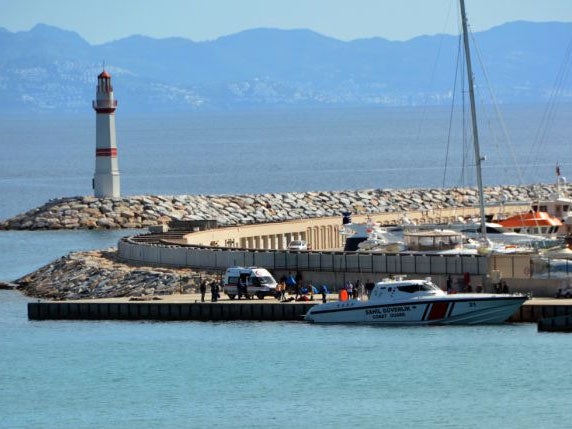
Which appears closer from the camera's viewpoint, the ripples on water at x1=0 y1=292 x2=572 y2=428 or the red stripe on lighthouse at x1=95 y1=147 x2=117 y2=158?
the ripples on water at x1=0 y1=292 x2=572 y2=428

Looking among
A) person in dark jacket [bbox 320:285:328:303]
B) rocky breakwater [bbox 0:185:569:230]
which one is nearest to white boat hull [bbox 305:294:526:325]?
person in dark jacket [bbox 320:285:328:303]

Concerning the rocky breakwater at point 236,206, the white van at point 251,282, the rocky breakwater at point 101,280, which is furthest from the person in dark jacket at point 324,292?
the rocky breakwater at point 236,206

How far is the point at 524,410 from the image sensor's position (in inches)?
1539

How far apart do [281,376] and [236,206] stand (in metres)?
57.3

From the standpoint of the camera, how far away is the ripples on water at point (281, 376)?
39.4m

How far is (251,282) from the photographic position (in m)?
52.3

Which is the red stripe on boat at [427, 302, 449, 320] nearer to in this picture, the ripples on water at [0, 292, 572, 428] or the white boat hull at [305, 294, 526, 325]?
the white boat hull at [305, 294, 526, 325]

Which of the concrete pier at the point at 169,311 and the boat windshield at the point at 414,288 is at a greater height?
the boat windshield at the point at 414,288

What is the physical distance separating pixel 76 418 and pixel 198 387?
3972 mm

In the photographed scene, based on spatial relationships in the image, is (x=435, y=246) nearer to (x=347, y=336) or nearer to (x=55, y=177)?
(x=347, y=336)

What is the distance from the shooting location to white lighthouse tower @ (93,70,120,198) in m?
96.9

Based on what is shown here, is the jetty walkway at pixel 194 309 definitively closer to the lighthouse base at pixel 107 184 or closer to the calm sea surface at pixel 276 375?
the calm sea surface at pixel 276 375

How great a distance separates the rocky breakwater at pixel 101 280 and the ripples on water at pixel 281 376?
17.5 ft

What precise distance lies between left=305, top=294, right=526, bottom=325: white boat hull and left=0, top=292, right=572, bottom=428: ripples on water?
32 cm
